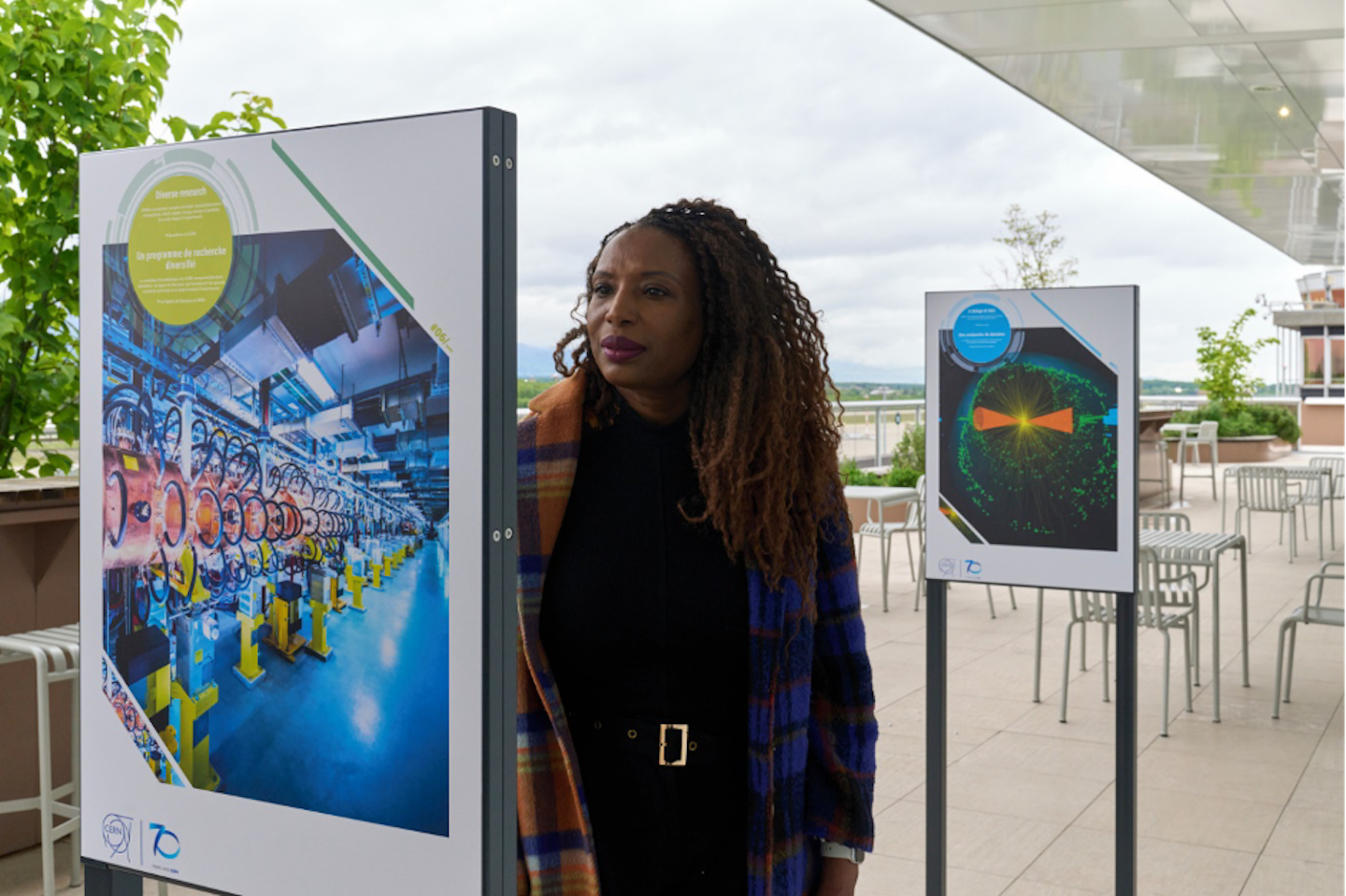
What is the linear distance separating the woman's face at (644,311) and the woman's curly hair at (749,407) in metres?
0.03

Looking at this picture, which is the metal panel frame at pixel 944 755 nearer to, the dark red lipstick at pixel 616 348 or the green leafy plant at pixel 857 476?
the dark red lipstick at pixel 616 348

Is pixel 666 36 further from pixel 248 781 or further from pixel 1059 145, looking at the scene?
pixel 248 781

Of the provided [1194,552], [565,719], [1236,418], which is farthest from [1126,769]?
[1236,418]

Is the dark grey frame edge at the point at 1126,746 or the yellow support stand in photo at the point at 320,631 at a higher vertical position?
the yellow support stand in photo at the point at 320,631

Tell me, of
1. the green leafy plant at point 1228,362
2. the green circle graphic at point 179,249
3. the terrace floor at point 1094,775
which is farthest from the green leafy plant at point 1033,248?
the green circle graphic at point 179,249

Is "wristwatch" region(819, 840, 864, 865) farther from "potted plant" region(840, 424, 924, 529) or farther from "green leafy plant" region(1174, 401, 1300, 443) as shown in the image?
"green leafy plant" region(1174, 401, 1300, 443)

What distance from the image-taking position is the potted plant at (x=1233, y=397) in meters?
16.9

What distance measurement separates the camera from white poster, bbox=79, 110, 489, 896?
3.50ft

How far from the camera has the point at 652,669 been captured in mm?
1491

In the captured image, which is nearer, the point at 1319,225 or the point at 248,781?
the point at 248,781

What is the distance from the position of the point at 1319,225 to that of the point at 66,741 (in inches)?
655

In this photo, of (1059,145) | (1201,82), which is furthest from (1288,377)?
(1201,82)

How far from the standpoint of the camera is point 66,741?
385cm

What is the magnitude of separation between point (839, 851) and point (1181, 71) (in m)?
7.61
